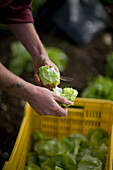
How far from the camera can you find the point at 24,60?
356 centimetres

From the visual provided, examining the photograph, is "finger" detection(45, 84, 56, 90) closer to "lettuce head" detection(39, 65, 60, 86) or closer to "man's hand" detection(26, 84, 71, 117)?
"lettuce head" detection(39, 65, 60, 86)

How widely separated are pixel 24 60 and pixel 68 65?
0.82m

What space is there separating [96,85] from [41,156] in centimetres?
125

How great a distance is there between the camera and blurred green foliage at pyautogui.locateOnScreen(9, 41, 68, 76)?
3.52 m

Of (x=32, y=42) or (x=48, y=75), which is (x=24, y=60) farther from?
(x=48, y=75)

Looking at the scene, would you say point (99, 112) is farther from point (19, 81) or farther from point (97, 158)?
point (19, 81)

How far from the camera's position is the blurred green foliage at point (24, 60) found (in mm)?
3518

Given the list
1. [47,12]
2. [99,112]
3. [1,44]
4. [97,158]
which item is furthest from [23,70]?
[97,158]

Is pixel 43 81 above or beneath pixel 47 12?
beneath

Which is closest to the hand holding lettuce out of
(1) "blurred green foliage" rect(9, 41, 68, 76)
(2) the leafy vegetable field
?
(2) the leafy vegetable field

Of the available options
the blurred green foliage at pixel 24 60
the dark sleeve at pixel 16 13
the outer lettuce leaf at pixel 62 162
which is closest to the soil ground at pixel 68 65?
the blurred green foliage at pixel 24 60

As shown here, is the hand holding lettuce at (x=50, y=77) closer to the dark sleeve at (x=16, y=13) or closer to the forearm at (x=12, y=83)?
the forearm at (x=12, y=83)

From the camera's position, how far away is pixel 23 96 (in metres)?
1.35

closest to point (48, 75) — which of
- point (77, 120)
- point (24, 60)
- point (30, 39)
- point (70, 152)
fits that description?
point (30, 39)
